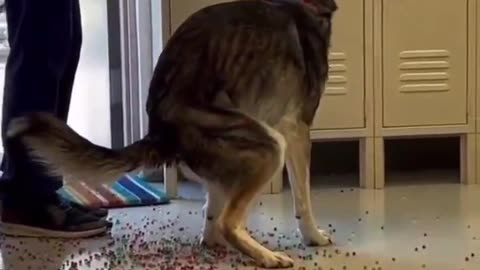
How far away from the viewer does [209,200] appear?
7.64 ft

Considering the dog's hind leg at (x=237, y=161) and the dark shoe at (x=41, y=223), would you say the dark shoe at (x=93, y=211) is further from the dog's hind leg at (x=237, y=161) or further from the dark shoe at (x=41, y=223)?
the dog's hind leg at (x=237, y=161)

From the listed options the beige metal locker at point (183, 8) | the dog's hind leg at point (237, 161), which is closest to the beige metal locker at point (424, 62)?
the beige metal locker at point (183, 8)

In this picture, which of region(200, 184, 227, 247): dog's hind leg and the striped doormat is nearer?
region(200, 184, 227, 247): dog's hind leg

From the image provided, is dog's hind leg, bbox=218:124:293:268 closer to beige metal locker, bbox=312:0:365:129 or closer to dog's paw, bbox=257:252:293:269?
dog's paw, bbox=257:252:293:269

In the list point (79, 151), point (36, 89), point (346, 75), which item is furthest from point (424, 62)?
point (79, 151)

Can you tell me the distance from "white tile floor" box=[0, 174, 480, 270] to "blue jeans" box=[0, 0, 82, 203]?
6.3 inches

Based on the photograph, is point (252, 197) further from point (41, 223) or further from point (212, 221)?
point (41, 223)

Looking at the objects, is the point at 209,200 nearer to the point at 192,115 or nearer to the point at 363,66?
the point at 192,115

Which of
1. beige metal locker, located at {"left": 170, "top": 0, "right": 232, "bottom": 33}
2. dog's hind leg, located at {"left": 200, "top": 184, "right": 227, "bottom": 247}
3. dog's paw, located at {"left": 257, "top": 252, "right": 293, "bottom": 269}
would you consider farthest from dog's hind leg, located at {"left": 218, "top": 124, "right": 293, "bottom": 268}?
beige metal locker, located at {"left": 170, "top": 0, "right": 232, "bottom": 33}

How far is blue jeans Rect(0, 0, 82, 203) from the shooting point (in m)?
2.38

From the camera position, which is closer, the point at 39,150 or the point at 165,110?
the point at 39,150

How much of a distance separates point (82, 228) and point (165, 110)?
538 millimetres

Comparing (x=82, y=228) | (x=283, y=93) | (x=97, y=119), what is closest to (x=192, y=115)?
(x=283, y=93)

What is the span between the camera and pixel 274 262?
213cm
